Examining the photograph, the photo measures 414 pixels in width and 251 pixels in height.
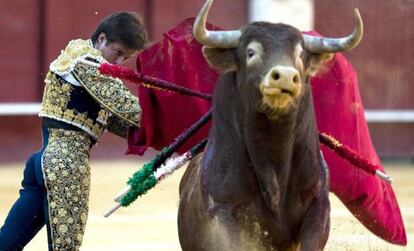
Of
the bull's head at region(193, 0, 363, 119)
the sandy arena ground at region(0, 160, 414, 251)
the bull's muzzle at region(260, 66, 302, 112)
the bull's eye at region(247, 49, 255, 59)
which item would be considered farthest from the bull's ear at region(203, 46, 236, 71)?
the sandy arena ground at region(0, 160, 414, 251)

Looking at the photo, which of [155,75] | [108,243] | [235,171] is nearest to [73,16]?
[108,243]

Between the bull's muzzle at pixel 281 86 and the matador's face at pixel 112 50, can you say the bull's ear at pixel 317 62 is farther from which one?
the matador's face at pixel 112 50

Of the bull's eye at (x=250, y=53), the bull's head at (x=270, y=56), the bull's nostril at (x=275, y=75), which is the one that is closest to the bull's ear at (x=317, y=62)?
the bull's head at (x=270, y=56)

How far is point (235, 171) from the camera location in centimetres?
380

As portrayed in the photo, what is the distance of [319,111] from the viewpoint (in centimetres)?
466

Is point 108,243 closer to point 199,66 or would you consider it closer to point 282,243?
point 199,66

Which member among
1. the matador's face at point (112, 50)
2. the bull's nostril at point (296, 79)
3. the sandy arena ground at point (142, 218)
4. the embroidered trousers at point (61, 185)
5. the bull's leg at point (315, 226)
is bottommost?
the sandy arena ground at point (142, 218)

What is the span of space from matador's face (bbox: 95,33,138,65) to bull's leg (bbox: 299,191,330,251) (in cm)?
90

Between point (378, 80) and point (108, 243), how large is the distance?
14.2ft

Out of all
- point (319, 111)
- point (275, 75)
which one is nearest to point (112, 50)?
point (319, 111)

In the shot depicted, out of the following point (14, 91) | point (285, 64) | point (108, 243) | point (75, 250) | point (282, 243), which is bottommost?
point (14, 91)

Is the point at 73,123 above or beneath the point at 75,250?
above

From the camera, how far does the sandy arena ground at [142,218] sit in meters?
5.88

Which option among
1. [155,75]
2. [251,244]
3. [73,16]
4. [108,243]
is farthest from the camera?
[73,16]
